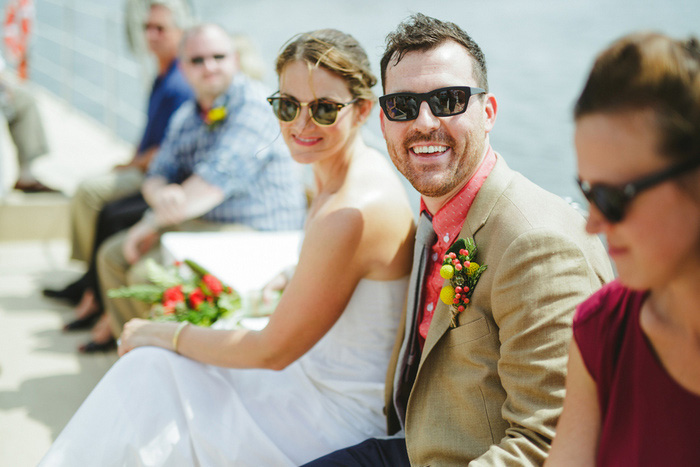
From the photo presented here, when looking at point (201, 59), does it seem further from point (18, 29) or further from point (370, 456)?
point (18, 29)

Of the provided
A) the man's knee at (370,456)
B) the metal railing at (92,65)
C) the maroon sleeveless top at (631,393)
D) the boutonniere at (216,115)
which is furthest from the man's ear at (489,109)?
the metal railing at (92,65)

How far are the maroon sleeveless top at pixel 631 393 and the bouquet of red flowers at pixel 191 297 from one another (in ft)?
5.55

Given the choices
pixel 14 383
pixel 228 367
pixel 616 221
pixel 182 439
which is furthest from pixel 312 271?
pixel 14 383

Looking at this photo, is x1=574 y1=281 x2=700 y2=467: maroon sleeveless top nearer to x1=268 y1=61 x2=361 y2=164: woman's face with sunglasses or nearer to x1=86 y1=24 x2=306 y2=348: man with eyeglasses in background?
x1=268 y1=61 x2=361 y2=164: woman's face with sunglasses

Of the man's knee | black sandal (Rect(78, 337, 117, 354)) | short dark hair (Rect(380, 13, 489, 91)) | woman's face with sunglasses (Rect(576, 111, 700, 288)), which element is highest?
short dark hair (Rect(380, 13, 489, 91))

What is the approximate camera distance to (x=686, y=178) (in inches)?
37.8

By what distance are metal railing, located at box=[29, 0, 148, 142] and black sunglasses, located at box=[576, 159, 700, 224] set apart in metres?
7.15

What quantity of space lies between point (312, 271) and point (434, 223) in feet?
1.31

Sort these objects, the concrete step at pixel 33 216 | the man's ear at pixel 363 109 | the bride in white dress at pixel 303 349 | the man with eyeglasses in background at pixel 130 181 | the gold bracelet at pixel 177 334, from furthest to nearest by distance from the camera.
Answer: the concrete step at pixel 33 216 → the man with eyeglasses in background at pixel 130 181 → the man's ear at pixel 363 109 → the gold bracelet at pixel 177 334 → the bride in white dress at pixel 303 349

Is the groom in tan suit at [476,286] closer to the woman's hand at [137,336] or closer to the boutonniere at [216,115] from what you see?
the woman's hand at [137,336]

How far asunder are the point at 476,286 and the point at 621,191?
624 millimetres

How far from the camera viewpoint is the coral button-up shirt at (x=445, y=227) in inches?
70.2

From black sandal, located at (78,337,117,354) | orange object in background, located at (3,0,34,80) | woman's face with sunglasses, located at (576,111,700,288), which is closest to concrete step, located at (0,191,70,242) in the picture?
black sandal, located at (78,337,117,354)

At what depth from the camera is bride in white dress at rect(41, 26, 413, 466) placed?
1973 millimetres
